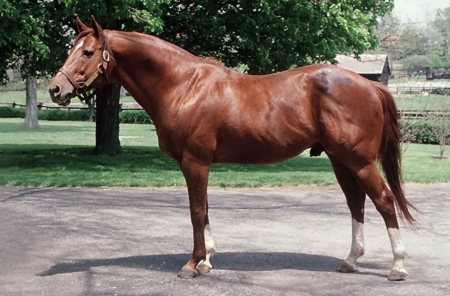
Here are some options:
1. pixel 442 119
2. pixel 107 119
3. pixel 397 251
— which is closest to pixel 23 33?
pixel 107 119

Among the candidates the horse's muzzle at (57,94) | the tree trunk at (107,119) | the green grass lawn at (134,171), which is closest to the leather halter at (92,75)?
the horse's muzzle at (57,94)

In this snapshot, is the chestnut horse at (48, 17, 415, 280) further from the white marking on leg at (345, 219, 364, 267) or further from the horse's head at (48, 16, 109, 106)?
the white marking on leg at (345, 219, 364, 267)

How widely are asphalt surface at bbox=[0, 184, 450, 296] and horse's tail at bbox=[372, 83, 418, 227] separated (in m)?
0.76

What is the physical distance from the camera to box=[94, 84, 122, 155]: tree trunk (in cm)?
1903

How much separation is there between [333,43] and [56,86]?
12585 mm

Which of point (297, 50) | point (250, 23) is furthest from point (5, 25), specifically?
point (297, 50)

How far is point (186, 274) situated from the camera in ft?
19.1

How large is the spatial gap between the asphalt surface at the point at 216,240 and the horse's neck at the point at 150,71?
1.73 metres

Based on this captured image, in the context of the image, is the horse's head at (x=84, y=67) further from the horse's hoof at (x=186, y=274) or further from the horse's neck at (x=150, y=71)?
the horse's hoof at (x=186, y=274)

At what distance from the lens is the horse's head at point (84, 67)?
562 cm

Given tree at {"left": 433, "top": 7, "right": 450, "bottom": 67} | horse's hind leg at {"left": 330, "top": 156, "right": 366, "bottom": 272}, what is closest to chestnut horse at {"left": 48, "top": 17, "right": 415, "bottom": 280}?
horse's hind leg at {"left": 330, "top": 156, "right": 366, "bottom": 272}

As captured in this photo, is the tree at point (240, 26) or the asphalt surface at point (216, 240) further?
the tree at point (240, 26)

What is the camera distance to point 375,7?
19188 mm

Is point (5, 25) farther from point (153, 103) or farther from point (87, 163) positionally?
point (153, 103)
